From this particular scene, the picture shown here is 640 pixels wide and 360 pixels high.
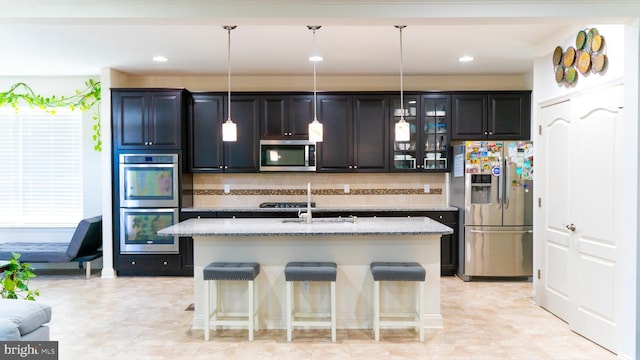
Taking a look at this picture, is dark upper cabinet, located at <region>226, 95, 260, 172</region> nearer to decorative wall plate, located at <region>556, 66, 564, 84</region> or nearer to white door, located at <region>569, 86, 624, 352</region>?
decorative wall plate, located at <region>556, 66, 564, 84</region>

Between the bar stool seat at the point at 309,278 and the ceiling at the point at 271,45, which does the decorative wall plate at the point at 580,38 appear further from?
the bar stool seat at the point at 309,278

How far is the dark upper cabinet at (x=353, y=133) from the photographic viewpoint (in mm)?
5812

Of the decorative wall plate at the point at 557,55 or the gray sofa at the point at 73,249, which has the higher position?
the decorative wall plate at the point at 557,55

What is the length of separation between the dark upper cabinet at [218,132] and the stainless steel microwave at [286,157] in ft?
0.37

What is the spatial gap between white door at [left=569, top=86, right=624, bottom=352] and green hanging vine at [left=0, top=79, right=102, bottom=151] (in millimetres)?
5608

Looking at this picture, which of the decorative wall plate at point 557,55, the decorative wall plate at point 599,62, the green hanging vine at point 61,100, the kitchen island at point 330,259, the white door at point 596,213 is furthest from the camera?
the green hanging vine at point 61,100


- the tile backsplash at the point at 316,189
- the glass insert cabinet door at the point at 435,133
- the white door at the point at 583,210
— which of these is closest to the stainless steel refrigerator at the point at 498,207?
the glass insert cabinet door at the point at 435,133

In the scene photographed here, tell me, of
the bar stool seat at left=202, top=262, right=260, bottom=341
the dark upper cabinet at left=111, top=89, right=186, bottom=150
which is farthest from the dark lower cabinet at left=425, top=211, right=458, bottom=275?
the dark upper cabinet at left=111, top=89, right=186, bottom=150

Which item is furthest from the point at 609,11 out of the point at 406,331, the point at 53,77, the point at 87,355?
the point at 53,77

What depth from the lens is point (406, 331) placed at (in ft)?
12.0

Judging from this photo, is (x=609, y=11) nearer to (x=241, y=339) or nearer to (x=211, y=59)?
(x=241, y=339)

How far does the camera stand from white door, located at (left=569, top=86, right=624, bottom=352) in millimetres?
3211

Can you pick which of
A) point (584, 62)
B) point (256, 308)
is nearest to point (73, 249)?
point (256, 308)

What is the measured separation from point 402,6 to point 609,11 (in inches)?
53.0
